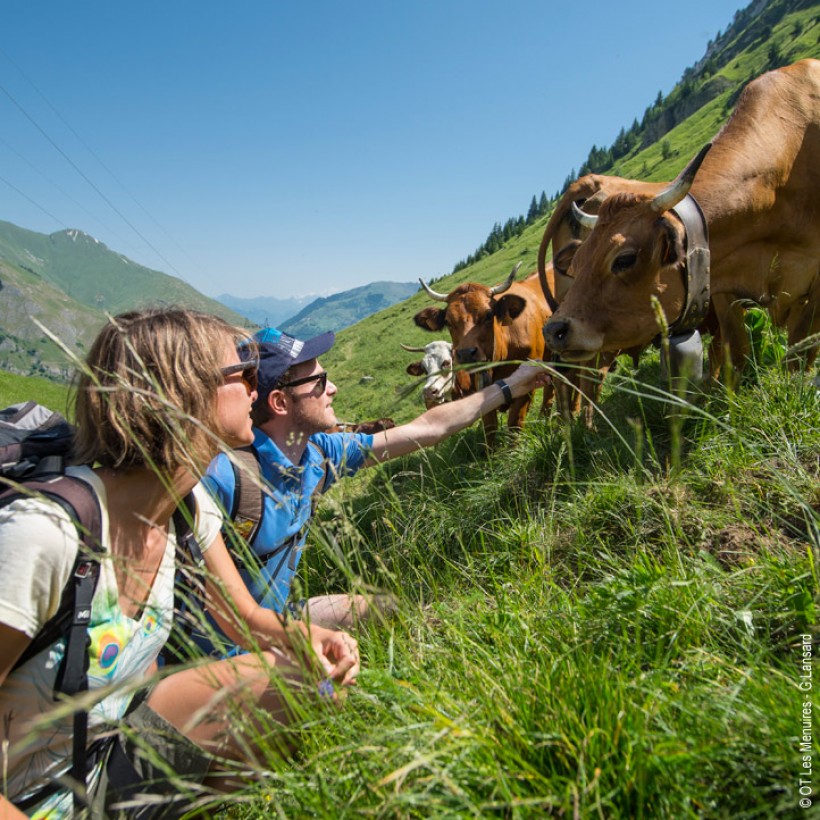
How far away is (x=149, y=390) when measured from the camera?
88.4 inches

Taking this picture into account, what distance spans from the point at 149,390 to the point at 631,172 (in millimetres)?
112816

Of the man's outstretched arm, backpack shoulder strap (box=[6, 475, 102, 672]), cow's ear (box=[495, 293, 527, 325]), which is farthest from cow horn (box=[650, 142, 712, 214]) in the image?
backpack shoulder strap (box=[6, 475, 102, 672])

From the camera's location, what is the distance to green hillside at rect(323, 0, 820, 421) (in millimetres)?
33375

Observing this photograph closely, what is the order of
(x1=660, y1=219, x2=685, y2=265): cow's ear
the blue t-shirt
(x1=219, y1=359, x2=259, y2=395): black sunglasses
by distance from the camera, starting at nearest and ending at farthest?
(x1=219, y1=359, x2=259, y2=395): black sunglasses → the blue t-shirt → (x1=660, y1=219, x2=685, y2=265): cow's ear

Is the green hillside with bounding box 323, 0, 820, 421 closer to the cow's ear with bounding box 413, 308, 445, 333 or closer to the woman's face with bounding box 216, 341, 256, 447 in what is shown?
the woman's face with bounding box 216, 341, 256, 447

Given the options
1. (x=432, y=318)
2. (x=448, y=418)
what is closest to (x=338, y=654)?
(x=448, y=418)

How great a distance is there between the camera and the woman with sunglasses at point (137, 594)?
187cm

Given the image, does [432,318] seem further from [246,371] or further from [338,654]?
[338,654]

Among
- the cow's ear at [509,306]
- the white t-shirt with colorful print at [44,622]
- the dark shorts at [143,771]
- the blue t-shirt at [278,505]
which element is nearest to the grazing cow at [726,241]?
the blue t-shirt at [278,505]

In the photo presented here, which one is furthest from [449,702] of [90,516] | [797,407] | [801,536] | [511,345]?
[511,345]

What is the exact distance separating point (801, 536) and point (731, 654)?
929 mm

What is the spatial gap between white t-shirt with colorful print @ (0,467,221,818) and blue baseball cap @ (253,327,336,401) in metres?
1.76

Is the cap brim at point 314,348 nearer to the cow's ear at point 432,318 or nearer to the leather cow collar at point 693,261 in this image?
the leather cow collar at point 693,261

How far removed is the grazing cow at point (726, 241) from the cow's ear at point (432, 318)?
3.62m
